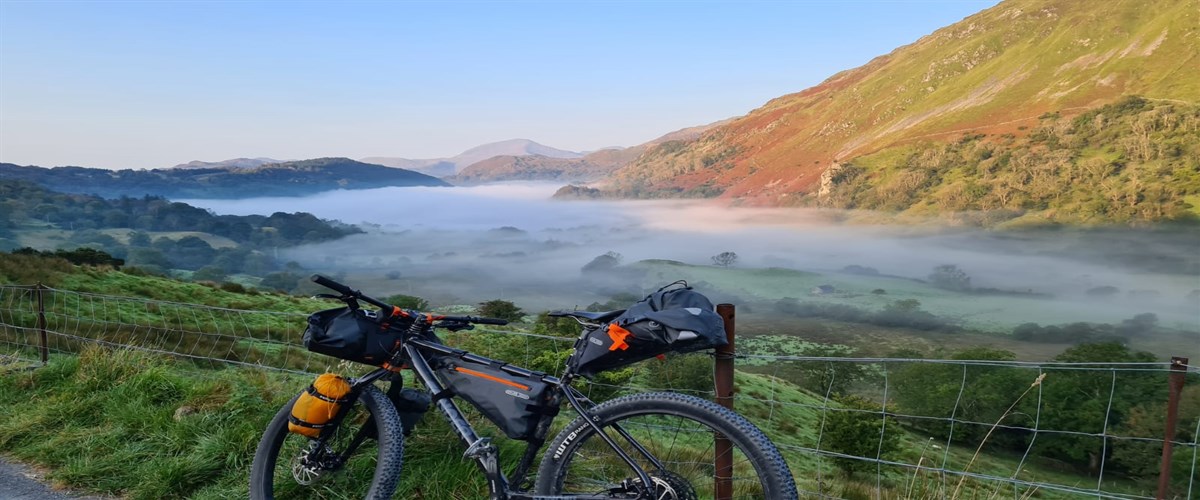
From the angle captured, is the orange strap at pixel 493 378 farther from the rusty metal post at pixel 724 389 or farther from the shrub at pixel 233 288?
the shrub at pixel 233 288

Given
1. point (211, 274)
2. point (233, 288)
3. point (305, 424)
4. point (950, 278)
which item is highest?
Result: point (305, 424)

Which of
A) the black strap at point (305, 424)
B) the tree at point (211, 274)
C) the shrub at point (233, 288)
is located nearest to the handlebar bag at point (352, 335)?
the black strap at point (305, 424)

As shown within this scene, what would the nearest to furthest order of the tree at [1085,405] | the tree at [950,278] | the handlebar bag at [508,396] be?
the handlebar bag at [508,396]
the tree at [1085,405]
the tree at [950,278]

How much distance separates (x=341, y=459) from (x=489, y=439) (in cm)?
89

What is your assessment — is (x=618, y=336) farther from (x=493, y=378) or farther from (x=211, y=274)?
(x=211, y=274)

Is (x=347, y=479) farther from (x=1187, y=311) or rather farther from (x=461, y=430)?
(x=1187, y=311)

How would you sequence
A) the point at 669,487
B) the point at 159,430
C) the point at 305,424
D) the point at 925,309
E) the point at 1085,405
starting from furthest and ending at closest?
the point at 925,309 → the point at 1085,405 → the point at 159,430 → the point at 305,424 → the point at 669,487

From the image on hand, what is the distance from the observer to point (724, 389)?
2.98 metres

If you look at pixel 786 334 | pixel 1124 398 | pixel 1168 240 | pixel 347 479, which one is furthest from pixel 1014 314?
pixel 347 479

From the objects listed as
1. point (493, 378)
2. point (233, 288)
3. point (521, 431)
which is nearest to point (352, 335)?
point (493, 378)

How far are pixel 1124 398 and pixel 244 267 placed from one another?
193210 millimetres

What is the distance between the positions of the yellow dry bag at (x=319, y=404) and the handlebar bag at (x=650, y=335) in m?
1.16

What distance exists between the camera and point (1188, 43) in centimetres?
17775

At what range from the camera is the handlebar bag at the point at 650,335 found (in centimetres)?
241
